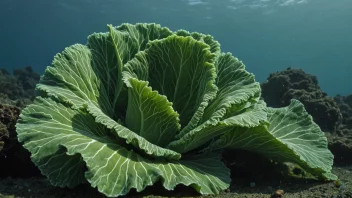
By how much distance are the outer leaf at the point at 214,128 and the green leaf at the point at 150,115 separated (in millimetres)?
266

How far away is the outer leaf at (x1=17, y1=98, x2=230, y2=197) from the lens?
3294 millimetres

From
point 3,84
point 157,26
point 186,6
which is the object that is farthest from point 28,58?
point 157,26

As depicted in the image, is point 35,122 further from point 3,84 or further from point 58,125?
point 3,84

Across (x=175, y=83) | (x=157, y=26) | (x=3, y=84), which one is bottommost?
(x=3, y=84)

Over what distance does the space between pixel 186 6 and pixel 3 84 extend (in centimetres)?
2922

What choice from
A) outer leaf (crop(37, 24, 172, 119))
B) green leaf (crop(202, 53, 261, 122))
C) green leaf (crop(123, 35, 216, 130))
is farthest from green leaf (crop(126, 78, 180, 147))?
outer leaf (crop(37, 24, 172, 119))

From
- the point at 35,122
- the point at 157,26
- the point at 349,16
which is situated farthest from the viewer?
the point at 349,16

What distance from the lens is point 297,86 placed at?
33.3 ft

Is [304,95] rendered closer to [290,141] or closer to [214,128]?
[290,141]

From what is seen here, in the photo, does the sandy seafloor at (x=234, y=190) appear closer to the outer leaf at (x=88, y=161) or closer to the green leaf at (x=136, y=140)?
the outer leaf at (x=88, y=161)

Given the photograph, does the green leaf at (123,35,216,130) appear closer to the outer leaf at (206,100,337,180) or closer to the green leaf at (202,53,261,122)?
the green leaf at (202,53,261,122)

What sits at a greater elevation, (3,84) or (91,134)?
(91,134)

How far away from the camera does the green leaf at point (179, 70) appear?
4449 millimetres

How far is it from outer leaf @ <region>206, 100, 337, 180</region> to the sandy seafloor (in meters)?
0.27
